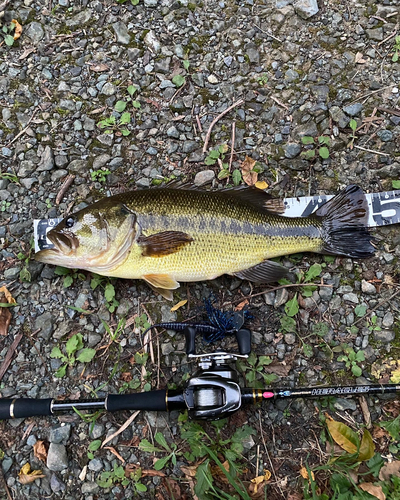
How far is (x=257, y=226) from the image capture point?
10.6 feet

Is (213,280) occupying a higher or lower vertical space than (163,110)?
lower

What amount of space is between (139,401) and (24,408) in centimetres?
99

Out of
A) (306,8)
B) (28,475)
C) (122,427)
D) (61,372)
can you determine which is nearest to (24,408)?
(61,372)

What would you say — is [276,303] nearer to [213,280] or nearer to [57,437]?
[213,280]

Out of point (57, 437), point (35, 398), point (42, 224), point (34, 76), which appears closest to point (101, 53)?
point (34, 76)

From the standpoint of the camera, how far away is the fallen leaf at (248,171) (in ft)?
11.7

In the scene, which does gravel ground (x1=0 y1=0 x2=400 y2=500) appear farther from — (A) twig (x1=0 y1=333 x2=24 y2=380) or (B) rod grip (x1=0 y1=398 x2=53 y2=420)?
(B) rod grip (x1=0 y1=398 x2=53 y2=420)

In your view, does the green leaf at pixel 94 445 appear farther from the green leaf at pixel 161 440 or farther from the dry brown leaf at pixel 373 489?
the dry brown leaf at pixel 373 489

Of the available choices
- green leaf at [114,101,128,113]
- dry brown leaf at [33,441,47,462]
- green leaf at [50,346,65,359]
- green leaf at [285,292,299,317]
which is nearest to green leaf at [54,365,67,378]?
green leaf at [50,346,65,359]

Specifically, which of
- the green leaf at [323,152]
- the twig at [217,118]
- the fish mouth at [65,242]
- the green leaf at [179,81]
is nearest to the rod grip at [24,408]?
the fish mouth at [65,242]

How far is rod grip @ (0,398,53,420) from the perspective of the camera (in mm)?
3068

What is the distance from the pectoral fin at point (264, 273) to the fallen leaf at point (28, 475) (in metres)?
2.43

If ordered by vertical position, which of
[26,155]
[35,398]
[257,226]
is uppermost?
[26,155]

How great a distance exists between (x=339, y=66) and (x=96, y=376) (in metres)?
3.85
